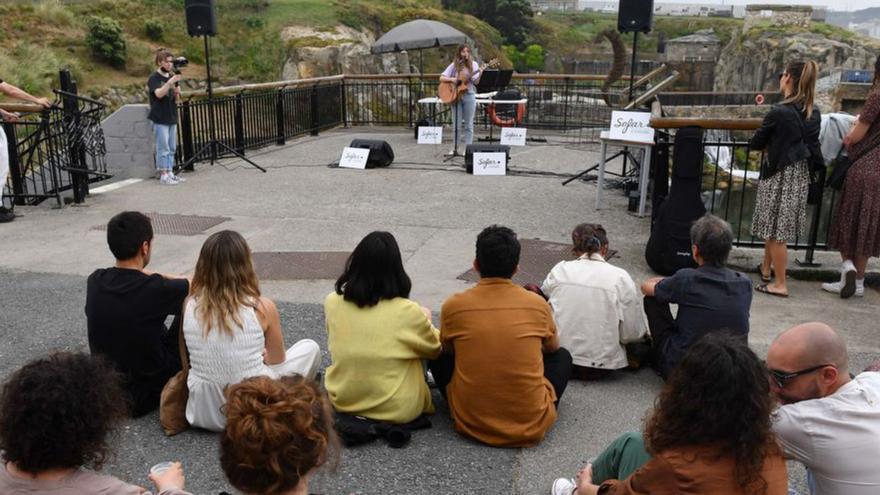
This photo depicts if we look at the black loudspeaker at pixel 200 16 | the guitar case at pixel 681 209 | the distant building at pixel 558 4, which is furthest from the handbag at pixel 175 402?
the distant building at pixel 558 4

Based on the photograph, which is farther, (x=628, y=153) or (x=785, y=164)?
(x=628, y=153)

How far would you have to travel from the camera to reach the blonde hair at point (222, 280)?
12.1 feet

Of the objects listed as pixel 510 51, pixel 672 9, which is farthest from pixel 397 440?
pixel 672 9

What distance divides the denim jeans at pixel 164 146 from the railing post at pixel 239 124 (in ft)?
7.00

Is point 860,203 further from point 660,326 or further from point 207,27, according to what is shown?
point 207,27

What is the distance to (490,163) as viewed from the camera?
11883 mm

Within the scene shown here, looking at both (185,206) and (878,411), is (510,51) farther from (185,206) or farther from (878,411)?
(878,411)

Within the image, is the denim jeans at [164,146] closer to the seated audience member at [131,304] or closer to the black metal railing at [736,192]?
the black metal railing at [736,192]

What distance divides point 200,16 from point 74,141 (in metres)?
4.23

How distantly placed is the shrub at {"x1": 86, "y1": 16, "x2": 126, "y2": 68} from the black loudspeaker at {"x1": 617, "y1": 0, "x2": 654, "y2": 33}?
841 inches

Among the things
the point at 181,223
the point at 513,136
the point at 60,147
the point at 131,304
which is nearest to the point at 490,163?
the point at 513,136

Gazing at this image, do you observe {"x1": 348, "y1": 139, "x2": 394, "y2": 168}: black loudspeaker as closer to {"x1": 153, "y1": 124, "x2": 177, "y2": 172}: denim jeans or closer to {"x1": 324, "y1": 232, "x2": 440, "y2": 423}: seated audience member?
{"x1": 153, "y1": 124, "x2": 177, "y2": 172}: denim jeans

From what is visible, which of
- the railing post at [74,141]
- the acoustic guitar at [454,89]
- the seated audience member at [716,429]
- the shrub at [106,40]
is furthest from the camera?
the shrub at [106,40]

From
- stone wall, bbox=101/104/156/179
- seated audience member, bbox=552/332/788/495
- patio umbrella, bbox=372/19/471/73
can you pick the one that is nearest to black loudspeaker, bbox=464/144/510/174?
stone wall, bbox=101/104/156/179
